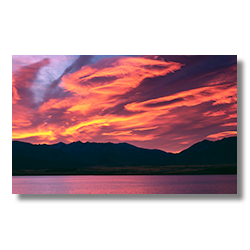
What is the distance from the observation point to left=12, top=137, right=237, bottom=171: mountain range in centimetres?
1784

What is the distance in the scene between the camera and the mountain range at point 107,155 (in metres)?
17.8

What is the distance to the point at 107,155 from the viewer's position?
18797 mm

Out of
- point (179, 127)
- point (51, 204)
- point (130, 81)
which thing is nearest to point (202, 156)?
point (179, 127)

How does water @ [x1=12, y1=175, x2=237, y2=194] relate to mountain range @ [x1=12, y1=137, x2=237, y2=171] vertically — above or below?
below

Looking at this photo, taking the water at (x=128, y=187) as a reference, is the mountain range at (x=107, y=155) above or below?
above

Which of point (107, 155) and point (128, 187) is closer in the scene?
point (107, 155)

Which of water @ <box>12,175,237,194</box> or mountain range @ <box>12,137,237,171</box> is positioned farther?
water @ <box>12,175,237,194</box>

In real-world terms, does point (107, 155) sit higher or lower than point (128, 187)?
higher

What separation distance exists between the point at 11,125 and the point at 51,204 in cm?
468

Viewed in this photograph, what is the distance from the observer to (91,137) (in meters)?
18.0

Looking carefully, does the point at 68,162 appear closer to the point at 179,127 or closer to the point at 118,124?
the point at 118,124

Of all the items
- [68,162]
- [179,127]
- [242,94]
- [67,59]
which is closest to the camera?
[242,94]

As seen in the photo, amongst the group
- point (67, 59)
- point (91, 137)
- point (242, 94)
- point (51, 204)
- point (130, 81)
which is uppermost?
point (67, 59)

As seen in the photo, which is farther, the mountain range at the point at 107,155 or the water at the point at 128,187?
the water at the point at 128,187
